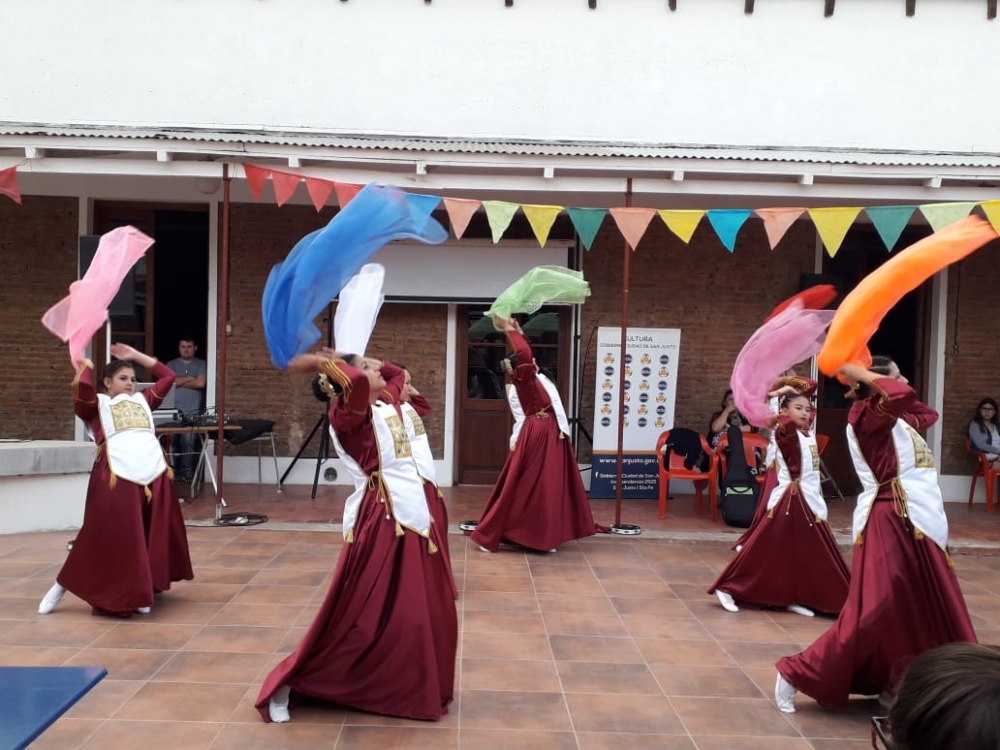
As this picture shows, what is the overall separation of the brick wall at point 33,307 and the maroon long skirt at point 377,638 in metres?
7.22

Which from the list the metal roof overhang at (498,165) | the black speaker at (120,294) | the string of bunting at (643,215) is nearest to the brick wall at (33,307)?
the metal roof overhang at (498,165)

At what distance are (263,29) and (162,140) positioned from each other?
3.17 metres

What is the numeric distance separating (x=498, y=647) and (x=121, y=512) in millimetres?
2467

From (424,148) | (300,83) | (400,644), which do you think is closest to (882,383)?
(400,644)

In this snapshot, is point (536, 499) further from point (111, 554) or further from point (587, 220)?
point (111, 554)

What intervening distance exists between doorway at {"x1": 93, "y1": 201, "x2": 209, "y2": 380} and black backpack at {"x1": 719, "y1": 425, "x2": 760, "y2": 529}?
6189 millimetres

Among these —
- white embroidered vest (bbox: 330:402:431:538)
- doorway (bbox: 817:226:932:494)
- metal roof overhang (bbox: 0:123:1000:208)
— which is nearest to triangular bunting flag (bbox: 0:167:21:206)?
metal roof overhang (bbox: 0:123:1000:208)

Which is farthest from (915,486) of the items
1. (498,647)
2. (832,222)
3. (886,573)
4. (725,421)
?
(725,421)

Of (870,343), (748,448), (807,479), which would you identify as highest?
(870,343)

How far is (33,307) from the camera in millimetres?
9578

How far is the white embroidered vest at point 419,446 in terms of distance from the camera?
4.29 m

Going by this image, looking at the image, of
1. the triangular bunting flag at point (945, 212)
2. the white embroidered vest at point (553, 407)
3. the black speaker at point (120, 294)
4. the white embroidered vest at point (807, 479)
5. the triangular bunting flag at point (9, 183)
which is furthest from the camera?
the black speaker at point (120, 294)

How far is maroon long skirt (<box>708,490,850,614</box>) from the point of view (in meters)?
5.50

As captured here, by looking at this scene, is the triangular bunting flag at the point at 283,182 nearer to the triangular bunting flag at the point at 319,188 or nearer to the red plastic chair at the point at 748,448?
the triangular bunting flag at the point at 319,188
